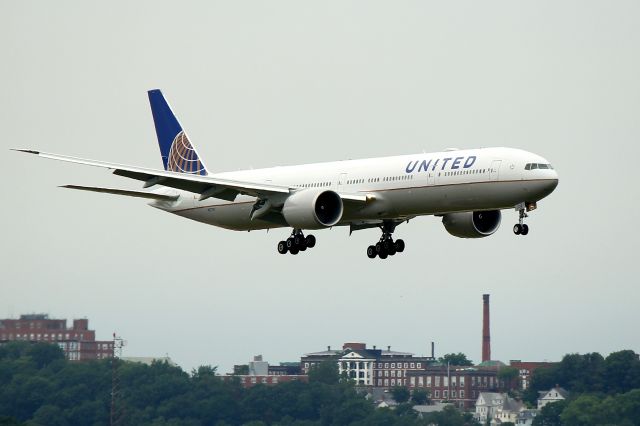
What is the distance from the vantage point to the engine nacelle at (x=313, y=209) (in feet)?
268

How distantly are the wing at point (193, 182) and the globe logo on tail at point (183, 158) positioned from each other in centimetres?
1073

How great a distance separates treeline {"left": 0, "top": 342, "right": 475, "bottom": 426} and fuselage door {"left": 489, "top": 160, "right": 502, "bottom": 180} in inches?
4238

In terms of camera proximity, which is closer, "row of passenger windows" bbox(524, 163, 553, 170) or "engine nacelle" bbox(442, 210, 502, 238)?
"row of passenger windows" bbox(524, 163, 553, 170)

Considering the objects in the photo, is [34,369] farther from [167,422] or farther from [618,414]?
[618,414]

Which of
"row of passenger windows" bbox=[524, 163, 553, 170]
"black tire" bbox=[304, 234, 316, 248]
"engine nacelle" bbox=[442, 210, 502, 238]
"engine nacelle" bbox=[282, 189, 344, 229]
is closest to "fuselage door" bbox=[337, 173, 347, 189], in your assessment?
"engine nacelle" bbox=[282, 189, 344, 229]

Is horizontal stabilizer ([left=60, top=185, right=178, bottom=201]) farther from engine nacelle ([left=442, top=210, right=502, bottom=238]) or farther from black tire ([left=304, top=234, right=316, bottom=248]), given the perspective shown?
engine nacelle ([left=442, top=210, right=502, bottom=238])

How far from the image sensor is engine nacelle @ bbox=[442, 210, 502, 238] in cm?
8656

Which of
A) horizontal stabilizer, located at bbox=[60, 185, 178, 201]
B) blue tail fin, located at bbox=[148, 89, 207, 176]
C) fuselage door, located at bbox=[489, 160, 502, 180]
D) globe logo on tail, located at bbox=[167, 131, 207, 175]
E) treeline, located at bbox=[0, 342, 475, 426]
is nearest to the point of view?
fuselage door, located at bbox=[489, 160, 502, 180]

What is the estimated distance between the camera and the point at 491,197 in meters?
78.9

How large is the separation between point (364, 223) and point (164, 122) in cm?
2134

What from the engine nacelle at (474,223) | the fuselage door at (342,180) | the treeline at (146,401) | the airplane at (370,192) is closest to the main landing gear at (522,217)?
the airplane at (370,192)

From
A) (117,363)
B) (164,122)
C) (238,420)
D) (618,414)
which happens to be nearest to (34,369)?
(117,363)

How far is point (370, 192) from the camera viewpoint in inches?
3295

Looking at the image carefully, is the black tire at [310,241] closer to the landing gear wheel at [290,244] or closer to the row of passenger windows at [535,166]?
the landing gear wheel at [290,244]
